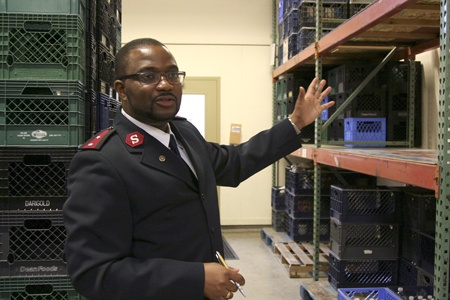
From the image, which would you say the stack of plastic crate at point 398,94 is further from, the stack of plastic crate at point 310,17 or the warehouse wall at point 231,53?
the warehouse wall at point 231,53

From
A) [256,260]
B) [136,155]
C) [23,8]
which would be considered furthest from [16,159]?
[256,260]

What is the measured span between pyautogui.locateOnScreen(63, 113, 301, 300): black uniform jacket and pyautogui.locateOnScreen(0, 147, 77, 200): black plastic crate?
3.84 ft

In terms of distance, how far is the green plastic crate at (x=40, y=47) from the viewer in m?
2.57

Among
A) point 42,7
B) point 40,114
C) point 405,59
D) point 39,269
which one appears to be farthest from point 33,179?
point 405,59

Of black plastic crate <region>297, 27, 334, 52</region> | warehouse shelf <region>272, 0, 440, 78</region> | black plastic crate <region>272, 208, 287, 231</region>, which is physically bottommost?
black plastic crate <region>272, 208, 287, 231</region>

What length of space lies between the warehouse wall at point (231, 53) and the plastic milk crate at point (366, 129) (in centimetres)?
287

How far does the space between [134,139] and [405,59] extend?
411cm

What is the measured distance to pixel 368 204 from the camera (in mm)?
3654

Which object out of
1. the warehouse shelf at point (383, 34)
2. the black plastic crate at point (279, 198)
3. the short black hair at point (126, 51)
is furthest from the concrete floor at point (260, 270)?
the short black hair at point (126, 51)

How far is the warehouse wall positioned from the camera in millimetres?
7027

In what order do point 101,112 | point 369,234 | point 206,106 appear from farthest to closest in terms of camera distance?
point 206,106 → point 369,234 → point 101,112

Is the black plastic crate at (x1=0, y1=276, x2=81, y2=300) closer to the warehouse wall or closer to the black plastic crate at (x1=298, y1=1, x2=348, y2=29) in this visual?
the black plastic crate at (x1=298, y1=1, x2=348, y2=29)

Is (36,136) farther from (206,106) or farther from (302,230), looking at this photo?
(206,106)

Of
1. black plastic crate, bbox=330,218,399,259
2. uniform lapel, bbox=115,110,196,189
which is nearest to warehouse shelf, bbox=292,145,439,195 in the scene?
black plastic crate, bbox=330,218,399,259
